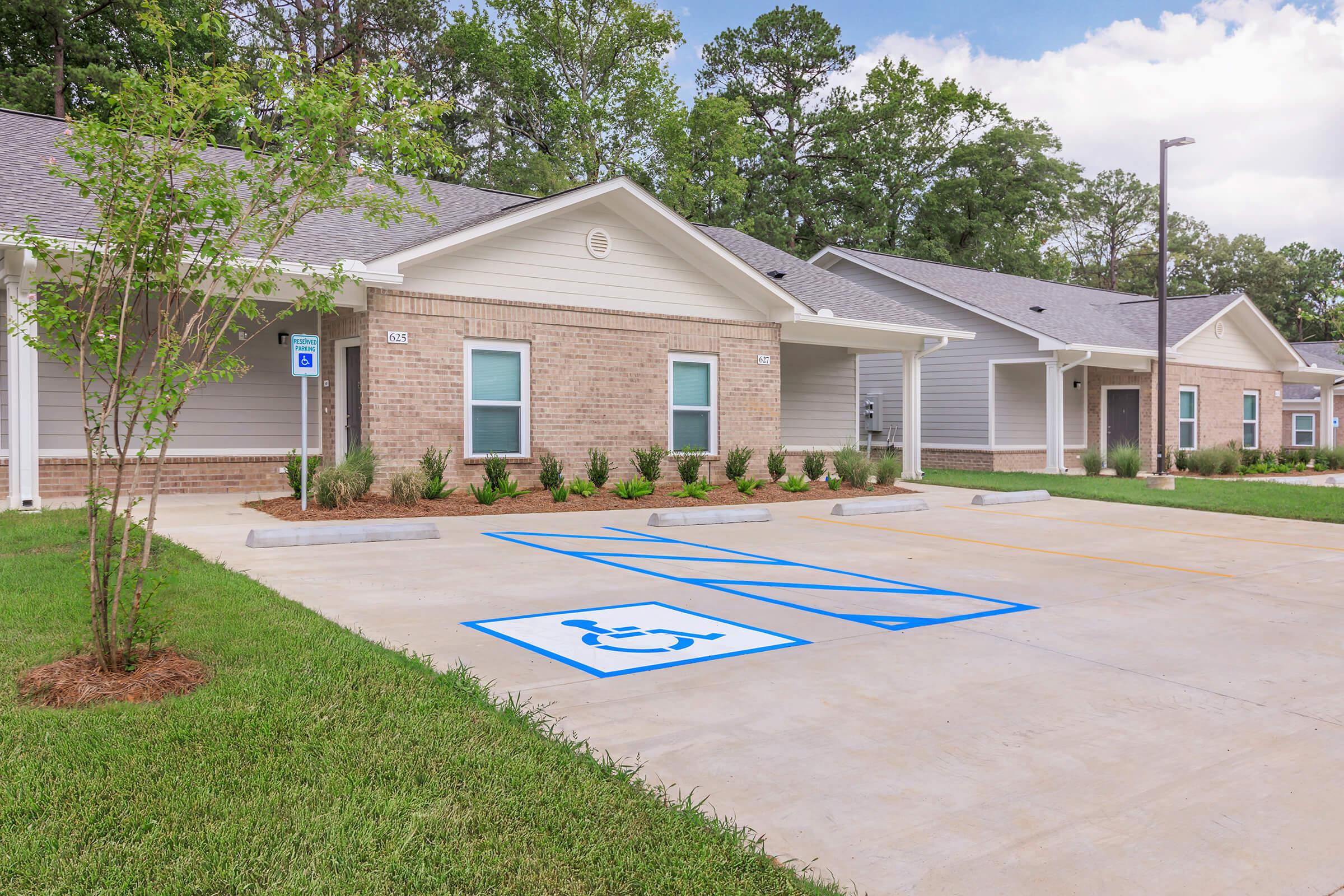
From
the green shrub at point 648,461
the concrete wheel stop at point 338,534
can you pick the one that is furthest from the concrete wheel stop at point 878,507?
the concrete wheel stop at point 338,534

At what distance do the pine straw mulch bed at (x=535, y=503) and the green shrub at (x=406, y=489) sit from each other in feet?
0.32

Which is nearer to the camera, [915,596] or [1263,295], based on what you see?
[915,596]

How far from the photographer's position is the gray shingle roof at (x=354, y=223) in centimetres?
1308

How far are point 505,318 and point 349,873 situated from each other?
13.1 m

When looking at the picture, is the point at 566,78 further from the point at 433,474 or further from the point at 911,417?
the point at 433,474

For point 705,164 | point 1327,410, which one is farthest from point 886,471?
point 1327,410

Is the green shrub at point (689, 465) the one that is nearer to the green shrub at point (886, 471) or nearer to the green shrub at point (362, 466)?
the green shrub at point (886, 471)

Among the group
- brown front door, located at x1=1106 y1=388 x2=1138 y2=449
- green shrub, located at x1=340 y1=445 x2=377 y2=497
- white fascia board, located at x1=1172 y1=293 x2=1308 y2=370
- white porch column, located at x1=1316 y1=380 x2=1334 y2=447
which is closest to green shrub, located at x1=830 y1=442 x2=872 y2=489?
green shrub, located at x1=340 y1=445 x2=377 y2=497

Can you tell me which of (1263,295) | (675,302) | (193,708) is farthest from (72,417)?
(1263,295)

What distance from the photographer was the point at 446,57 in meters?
36.8

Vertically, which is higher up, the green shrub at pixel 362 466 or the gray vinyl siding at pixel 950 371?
the gray vinyl siding at pixel 950 371

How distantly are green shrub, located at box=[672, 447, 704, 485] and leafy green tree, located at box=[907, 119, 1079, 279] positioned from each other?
1112 inches

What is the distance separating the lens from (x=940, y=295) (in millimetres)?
25516

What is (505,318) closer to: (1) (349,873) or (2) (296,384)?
(2) (296,384)
